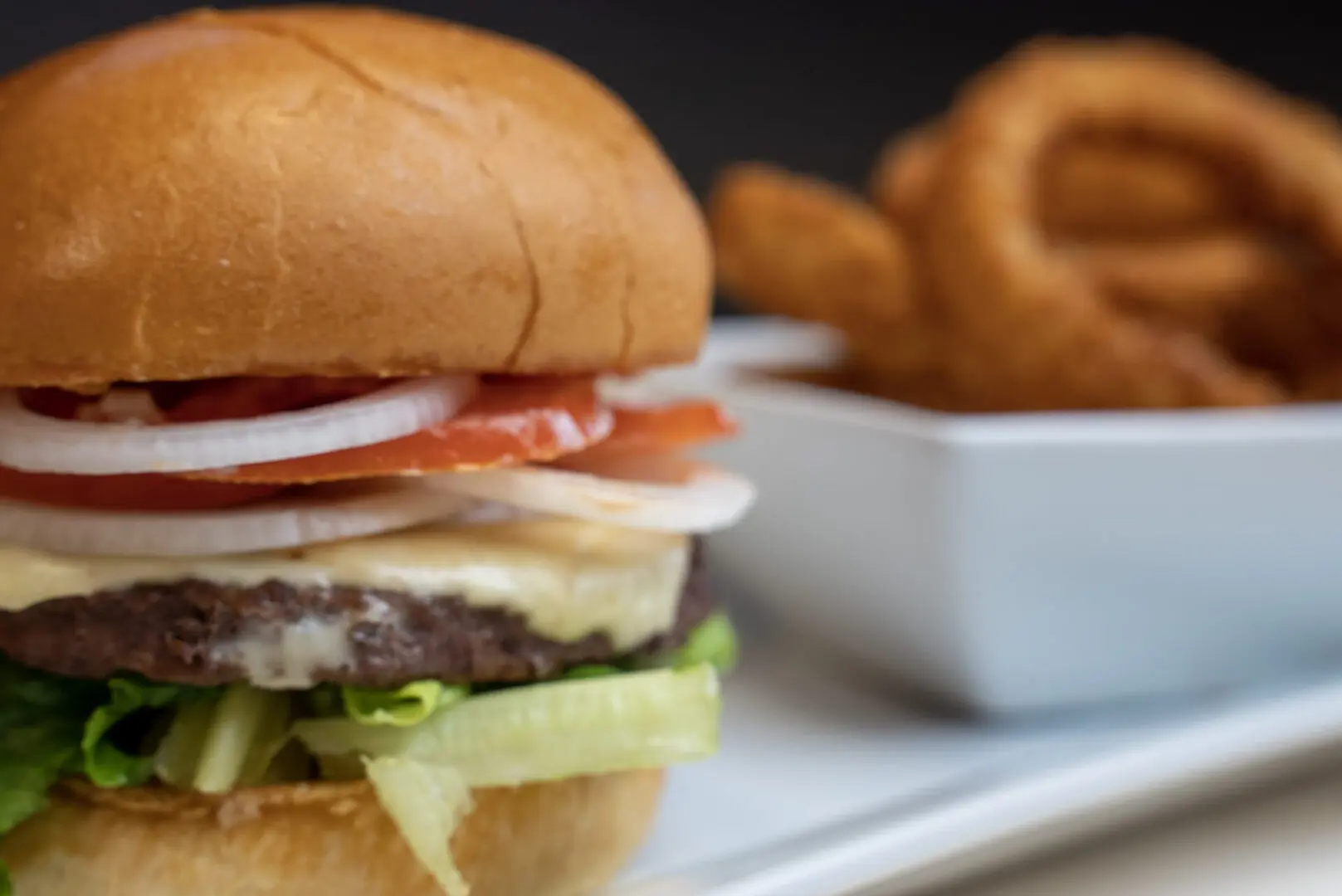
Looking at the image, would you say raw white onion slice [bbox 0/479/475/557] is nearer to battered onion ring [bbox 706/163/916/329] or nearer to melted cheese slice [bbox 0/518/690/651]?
melted cheese slice [bbox 0/518/690/651]

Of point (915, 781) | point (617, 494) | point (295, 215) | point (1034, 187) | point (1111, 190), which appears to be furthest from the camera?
point (1111, 190)

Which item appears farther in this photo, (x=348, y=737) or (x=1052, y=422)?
(x=1052, y=422)

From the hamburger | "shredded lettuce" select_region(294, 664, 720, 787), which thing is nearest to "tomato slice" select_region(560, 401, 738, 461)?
the hamburger

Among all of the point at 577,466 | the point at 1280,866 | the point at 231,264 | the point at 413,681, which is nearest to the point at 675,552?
the point at 577,466

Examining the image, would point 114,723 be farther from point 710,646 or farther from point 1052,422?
point 1052,422

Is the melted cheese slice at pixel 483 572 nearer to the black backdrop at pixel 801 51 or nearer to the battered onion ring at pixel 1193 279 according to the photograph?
the battered onion ring at pixel 1193 279

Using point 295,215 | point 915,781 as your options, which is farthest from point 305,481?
point 915,781
